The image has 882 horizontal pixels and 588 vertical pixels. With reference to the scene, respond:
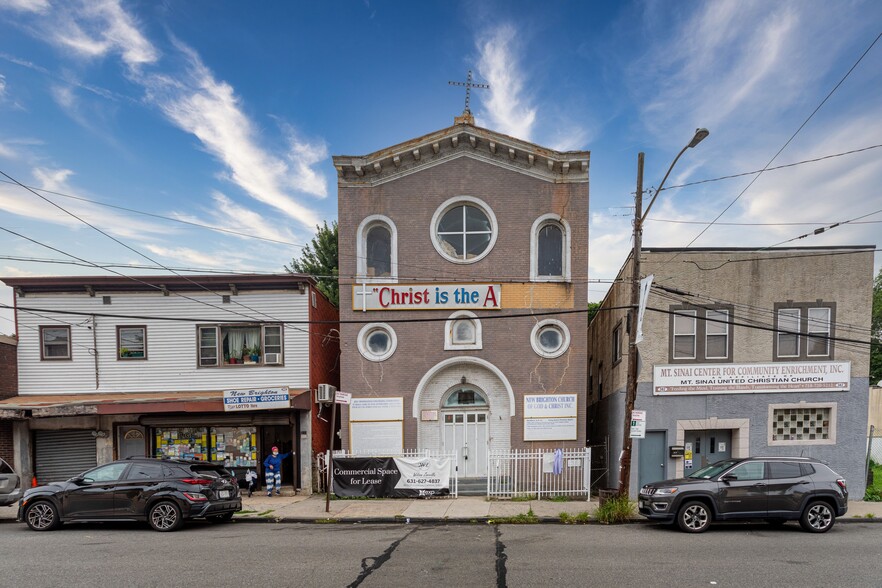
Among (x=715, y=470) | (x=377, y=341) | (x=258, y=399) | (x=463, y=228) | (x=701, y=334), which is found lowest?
(x=715, y=470)

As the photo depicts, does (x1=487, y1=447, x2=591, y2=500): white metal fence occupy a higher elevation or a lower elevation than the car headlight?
lower

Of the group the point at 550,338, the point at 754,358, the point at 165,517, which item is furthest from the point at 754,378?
the point at 165,517

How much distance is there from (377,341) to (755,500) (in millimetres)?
10268

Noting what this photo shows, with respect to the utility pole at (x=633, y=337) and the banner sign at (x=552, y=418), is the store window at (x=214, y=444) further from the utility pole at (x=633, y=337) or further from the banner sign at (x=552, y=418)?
the utility pole at (x=633, y=337)

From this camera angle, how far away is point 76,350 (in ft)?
52.2

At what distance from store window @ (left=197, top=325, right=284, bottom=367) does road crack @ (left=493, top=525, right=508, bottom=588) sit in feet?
29.8

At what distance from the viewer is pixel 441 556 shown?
8.47m

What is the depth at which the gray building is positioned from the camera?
1420 centimetres

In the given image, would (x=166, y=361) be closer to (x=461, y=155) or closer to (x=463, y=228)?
(x=463, y=228)

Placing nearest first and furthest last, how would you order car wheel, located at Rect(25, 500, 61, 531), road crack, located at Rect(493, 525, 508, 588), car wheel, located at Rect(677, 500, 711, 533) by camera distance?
1. road crack, located at Rect(493, 525, 508, 588)
2. car wheel, located at Rect(677, 500, 711, 533)
3. car wheel, located at Rect(25, 500, 61, 531)

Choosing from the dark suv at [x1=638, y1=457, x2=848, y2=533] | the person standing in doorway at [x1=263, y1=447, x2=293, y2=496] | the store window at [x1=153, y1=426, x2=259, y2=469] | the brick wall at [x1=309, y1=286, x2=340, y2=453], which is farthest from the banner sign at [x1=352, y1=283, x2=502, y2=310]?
the dark suv at [x1=638, y1=457, x2=848, y2=533]

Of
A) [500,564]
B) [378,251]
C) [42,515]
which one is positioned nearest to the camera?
[500,564]

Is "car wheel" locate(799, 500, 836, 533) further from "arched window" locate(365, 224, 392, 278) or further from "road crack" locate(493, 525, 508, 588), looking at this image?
"arched window" locate(365, 224, 392, 278)

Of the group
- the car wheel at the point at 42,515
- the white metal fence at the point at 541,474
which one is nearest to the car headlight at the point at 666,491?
the white metal fence at the point at 541,474
